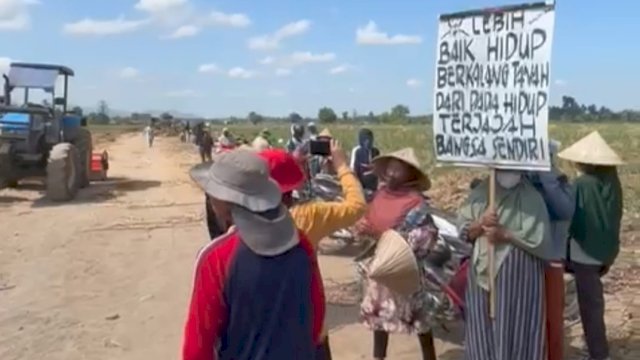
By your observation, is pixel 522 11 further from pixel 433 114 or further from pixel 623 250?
pixel 623 250

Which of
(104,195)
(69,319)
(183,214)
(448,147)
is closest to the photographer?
(448,147)

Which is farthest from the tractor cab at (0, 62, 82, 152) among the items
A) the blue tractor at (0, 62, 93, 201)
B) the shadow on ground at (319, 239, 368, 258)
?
the shadow on ground at (319, 239, 368, 258)

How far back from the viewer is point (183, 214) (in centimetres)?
1603

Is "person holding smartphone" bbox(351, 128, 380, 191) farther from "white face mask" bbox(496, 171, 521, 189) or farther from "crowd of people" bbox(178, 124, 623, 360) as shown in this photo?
"white face mask" bbox(496, 171, 521, 189)

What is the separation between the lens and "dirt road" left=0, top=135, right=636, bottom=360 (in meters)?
7.28

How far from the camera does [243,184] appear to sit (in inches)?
119

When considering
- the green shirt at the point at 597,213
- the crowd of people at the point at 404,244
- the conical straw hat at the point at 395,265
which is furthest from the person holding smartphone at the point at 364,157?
the conical straw hat at the point at 395,265

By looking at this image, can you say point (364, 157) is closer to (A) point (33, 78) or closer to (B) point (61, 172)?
(B) point (61, 172)

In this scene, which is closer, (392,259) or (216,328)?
(216,328)

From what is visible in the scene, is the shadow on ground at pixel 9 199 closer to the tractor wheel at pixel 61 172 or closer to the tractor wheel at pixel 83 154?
the tractor wheel at pixel 61 172

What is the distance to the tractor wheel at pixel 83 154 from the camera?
19.8m

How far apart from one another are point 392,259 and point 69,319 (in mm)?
3731

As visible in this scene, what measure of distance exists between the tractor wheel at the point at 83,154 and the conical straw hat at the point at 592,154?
14485 millimetres

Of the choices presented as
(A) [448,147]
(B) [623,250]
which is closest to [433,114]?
(A) [448,147]
